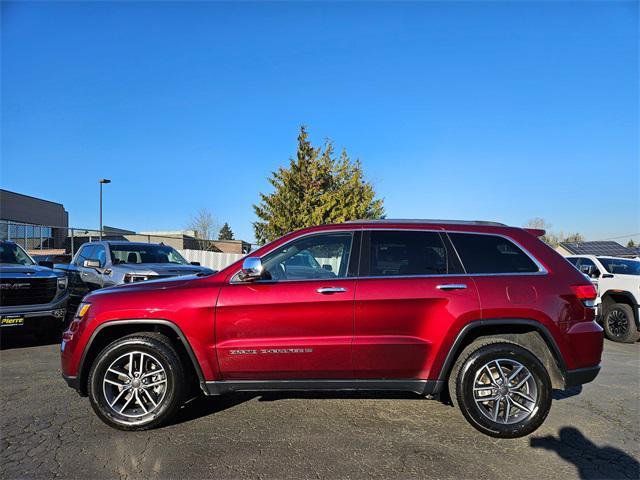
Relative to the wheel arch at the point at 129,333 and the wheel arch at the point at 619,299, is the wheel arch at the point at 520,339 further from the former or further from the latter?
the wheel arch at the point at 619,299

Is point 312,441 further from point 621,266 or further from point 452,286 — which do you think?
point 621,266

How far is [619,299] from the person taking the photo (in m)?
9.07

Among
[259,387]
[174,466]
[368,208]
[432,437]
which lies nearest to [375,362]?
[432,437]

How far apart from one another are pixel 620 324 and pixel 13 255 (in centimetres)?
1269

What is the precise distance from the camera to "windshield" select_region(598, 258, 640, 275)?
9.35 meters

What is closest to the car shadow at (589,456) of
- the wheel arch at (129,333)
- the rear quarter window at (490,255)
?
the rear quarter window at (490,255)

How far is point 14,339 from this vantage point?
801 cm

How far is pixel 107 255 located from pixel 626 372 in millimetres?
9710

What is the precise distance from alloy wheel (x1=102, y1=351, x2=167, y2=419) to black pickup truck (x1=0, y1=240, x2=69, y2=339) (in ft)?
14.0

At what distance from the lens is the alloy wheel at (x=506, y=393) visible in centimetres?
366

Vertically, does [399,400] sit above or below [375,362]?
below

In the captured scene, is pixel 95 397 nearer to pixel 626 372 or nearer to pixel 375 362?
pixel 375 362

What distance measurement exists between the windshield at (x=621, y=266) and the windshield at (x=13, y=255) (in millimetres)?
12640

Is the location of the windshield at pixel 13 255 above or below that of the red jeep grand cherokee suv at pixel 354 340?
above
